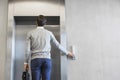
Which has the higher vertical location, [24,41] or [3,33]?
[3,33]

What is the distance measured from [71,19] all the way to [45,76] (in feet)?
4.17

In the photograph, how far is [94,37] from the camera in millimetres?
4820

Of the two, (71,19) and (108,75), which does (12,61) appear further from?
(108,75)

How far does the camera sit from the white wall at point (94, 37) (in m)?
4.73

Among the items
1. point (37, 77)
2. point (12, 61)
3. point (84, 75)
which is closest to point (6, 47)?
point (12, 61)

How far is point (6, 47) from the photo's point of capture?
476 centimetres

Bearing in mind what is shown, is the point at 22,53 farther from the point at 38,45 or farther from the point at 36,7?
the point at 38,45

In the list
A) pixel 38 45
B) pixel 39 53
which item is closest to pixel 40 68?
pixel 39 53

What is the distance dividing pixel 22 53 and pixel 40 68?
103cm

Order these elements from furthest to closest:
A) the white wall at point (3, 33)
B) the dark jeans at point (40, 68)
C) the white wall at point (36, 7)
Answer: the white wall at point (36, 7) < the white wall at point (3, 33) < the dark jeans at point (40, 68)

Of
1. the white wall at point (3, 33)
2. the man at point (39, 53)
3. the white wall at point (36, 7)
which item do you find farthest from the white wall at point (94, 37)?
the white wall at point (3, 33)

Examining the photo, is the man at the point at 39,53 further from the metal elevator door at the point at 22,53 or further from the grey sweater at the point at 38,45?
the metal elevator door at the point at 22,53

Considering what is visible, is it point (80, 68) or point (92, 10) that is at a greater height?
point (92, 10)

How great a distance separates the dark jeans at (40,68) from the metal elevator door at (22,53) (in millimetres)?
932
